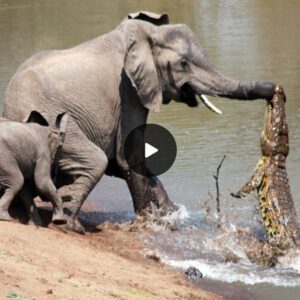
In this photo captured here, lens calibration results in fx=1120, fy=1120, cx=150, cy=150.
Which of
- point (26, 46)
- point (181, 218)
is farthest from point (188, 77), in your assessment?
point (26, 46)

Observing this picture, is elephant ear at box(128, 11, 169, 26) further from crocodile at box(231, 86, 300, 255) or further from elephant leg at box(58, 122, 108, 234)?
crocodile at box(231, 86, 300, 255)

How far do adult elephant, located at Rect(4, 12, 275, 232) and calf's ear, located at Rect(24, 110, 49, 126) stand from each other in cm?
34

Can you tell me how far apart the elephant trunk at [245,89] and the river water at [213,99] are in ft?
4.35

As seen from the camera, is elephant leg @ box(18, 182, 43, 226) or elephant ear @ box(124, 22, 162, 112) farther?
elephant ear @ box(124, 22, 162, 112)

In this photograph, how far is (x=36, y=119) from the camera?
35.6 ft

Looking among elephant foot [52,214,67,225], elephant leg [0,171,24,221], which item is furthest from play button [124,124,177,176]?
elephant leg [0,171,24,221]

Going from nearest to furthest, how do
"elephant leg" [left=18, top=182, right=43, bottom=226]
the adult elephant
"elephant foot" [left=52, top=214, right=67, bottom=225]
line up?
"elephant leg" [left=18, top=182, right=43, bottom=226] < "elephant foot" [left=52, top=214, right=67, bottom=225] < the adult elephant

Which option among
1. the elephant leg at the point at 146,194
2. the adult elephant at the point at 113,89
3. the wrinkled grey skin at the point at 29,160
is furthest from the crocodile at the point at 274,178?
the wrinkled grey skin at the point at 29,160

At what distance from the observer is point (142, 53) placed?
11750mm

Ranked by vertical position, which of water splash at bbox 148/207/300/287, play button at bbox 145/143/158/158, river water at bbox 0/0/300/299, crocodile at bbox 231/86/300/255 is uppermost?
crocodile at bbox 231/86/300/255

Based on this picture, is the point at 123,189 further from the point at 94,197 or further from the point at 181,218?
the point at 181,218

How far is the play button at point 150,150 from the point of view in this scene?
12062 mm

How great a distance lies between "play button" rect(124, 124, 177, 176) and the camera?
39.6ft

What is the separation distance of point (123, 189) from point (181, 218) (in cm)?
175
